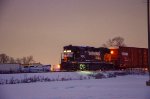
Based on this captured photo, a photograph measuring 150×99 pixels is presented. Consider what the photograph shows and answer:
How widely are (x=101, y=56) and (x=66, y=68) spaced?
22.3ft

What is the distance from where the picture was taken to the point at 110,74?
131 ft

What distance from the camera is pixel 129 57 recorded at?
180ft

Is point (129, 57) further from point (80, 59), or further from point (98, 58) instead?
point (80, 59)

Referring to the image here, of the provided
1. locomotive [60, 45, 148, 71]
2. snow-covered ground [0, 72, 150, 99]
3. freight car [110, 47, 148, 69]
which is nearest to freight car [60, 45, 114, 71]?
locomotive [60, 45, 148, 71]

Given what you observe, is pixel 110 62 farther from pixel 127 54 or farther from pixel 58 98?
pixel 58 98

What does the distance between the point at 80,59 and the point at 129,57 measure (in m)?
11.3

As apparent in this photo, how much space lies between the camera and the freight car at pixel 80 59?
4759 centimetres

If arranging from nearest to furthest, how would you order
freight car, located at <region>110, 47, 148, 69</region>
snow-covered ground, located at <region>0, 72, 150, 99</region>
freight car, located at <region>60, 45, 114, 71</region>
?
snow-covered ground, located at <region>0, 72, 150, 99</region> → freight car, located at <region>60, 45, 114, 71</region> → freight car, located at <region>110, 47, 148, 69</region>

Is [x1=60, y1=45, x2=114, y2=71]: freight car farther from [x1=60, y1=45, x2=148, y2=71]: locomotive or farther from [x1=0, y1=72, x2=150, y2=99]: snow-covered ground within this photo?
[x1=0, y1=72, x2=150, y2=99]: snow-covered ground

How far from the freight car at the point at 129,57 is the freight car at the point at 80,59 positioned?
337 cm

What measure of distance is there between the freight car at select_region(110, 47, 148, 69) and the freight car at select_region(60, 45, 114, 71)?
11.1 feet

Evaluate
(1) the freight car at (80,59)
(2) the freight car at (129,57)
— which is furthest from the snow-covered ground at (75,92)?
(2) the freight car at (129,57)

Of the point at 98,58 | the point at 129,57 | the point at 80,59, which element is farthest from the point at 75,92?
the point at 129,57

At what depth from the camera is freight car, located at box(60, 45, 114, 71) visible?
156ft
